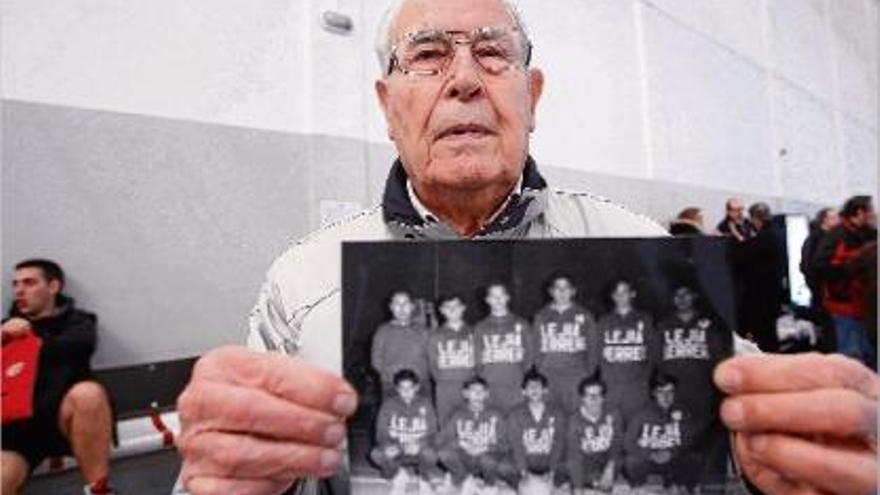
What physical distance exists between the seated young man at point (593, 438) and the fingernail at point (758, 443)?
9 centimetres

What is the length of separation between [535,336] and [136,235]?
1.53 metres

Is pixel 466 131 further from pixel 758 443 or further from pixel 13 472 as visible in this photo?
pixel 13 472

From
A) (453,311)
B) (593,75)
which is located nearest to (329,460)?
(453,311)

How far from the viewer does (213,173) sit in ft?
5.85

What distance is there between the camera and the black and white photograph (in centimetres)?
47

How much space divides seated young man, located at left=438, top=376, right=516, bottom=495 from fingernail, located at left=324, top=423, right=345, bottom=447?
0.23 ft

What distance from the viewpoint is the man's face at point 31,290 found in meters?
1.58

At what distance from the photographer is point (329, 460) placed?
462 millimetres

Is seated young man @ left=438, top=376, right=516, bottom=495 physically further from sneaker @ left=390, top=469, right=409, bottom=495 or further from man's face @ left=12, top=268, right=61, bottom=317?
man's face @ left=12, top=268, right=61, bottom=317

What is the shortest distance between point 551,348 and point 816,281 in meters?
2.82

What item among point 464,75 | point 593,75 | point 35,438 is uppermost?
point 593,75

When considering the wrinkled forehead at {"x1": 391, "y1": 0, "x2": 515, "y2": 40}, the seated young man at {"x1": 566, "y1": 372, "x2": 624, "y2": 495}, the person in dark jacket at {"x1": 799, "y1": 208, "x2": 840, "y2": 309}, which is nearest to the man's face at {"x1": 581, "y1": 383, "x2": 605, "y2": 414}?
the seated young man at {"x1": 566, "y1": 372, "x2": 624, "y2": 495}

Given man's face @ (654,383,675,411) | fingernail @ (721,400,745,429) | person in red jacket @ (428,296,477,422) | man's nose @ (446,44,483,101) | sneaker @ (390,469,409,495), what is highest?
man's nose @ (446,44,483,101)

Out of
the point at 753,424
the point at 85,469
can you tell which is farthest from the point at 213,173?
the point at 753,424
